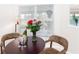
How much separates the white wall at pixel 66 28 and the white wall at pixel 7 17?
1.20 metres

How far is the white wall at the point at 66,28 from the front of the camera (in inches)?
162

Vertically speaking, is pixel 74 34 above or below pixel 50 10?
below

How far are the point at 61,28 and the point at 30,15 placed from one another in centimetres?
99

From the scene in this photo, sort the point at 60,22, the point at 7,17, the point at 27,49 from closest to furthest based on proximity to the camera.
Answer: the point at 27,49, the point at 60,22, the point at 7,17

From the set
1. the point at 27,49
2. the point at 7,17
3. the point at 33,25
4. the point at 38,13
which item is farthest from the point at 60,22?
the point at 27,49

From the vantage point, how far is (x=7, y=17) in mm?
4457

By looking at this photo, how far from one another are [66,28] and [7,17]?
169 cm

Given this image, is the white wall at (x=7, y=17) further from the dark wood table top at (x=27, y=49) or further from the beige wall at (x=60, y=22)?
the dark wood table top at (x=27, y=49)

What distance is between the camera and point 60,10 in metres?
4.16

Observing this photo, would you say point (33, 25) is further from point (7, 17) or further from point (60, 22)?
point (7, 17)

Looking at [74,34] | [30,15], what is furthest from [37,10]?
[74,34]

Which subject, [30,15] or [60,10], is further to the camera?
[30,15]

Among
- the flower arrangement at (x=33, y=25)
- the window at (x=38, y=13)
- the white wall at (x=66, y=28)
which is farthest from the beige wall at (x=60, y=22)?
the flower arrangement at (x=33, y=25)

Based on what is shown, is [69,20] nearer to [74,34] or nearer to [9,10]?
[74,34]
